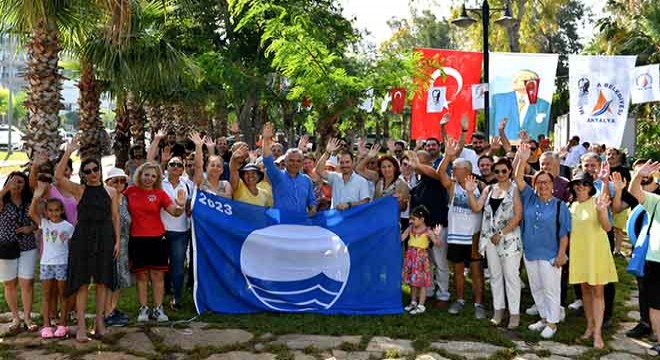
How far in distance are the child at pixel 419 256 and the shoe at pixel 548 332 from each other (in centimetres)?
126

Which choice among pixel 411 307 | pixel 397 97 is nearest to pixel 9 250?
pixel 411 307

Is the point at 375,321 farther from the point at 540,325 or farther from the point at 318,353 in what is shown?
the point at 540,325

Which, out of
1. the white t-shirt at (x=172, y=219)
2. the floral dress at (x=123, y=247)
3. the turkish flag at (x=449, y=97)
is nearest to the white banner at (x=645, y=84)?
the turkish flag at (x=449, y=97)

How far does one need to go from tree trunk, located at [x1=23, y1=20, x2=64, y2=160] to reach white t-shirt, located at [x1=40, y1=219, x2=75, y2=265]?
3810mm

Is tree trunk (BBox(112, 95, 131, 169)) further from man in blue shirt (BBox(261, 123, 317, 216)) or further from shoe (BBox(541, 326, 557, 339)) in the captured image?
shoe (BBox(541, 326, 557, 339))

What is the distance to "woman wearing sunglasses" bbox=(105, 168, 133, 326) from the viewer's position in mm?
5635

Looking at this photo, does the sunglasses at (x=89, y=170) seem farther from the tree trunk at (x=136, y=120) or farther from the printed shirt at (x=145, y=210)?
the tree trunk at (x=136, y=120)

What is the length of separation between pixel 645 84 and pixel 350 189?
1023 centimetres

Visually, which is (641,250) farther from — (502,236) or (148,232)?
(148,232)

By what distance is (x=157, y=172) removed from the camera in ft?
19.2

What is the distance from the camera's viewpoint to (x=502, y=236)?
573 centimetres

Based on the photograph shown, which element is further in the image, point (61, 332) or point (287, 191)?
point (287, 191)

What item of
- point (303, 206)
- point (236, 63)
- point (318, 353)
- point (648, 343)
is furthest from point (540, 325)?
point (236, 63)

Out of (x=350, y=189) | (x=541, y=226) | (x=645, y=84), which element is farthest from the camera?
(x=645, y=84)
